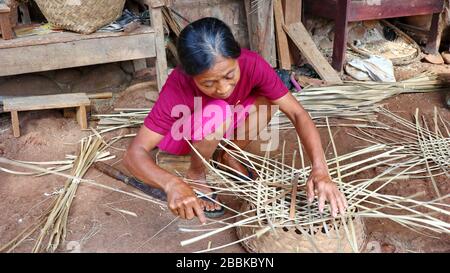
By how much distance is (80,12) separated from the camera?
2.94 meters

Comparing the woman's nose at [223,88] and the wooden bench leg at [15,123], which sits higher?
the woman's nose at [223,88]

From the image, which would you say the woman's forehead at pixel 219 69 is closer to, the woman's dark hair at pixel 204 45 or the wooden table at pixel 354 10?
the woman's dark hair at pixel 204 45

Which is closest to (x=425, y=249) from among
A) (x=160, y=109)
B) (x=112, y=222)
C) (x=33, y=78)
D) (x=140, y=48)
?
(x=160, y=109)

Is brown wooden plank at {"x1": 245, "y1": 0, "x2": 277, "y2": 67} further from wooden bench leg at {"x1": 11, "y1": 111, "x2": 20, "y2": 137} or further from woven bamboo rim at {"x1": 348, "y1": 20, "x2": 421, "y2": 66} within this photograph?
wooden bench leg at {"x1": 11, "y1": 111, "x2": 20, "y2": 137}

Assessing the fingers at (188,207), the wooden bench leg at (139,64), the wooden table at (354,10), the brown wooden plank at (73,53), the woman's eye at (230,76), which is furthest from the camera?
the wooden bench leg at (139,64)

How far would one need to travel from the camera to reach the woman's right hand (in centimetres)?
159

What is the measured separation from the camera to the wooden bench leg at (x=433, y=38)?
427cm

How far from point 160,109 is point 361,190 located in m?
0.86

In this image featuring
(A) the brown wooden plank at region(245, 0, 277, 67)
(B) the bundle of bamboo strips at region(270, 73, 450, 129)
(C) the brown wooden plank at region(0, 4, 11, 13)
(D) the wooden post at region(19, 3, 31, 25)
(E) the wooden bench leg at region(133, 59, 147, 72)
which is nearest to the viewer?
(C) the brown wooden plank at region(0, 4, 11, 13)

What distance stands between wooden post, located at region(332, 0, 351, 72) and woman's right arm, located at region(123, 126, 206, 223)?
7.81ft

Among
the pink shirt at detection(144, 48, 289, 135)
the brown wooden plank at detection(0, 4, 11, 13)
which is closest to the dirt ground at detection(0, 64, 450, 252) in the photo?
the pink shirt at detection(144, 48, 289, 135)

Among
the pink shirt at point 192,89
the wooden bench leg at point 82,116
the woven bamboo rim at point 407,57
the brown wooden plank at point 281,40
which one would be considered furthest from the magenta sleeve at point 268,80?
the woven bamboo rim at point 407,57

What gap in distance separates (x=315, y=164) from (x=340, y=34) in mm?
2300

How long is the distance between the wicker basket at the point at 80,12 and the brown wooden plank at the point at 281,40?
4.34 feet
